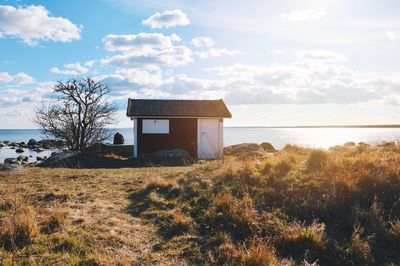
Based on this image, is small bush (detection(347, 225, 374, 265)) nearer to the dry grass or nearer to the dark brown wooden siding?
the dry grass

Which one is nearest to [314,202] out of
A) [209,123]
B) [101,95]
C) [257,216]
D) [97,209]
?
[257,216]

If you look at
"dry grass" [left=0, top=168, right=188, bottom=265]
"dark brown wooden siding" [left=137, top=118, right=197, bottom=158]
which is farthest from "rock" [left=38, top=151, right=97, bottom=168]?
"dry grass" [left=0, top=168, right=188, bottom=265]

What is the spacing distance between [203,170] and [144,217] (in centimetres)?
504

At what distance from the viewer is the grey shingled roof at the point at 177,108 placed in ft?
81.4

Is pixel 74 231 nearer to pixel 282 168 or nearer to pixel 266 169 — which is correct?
pixel 266 169

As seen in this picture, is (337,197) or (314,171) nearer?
(337,197)

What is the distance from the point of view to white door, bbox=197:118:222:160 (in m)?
25.4

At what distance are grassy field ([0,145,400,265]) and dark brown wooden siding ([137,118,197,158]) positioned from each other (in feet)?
42.1

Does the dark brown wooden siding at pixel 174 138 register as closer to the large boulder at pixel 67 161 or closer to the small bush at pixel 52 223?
the large boulder at pixel 67 161

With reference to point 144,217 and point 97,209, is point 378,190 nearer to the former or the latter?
point 144,217

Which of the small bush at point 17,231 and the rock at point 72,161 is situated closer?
the small bush at point 17,231

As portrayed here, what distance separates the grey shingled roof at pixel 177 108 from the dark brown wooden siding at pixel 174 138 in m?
0.50

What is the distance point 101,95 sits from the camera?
2641cm

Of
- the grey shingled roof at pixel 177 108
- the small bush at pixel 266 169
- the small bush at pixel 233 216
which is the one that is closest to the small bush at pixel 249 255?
the small bush at pixel 233 216
